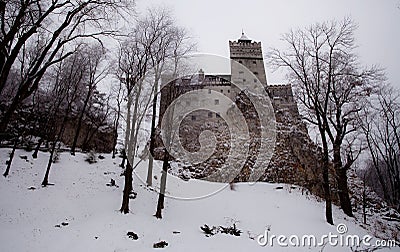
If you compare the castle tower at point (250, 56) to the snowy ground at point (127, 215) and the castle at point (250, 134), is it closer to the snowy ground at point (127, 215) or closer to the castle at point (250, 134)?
the castle at point (250, 134)

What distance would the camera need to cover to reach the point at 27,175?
1419 cm

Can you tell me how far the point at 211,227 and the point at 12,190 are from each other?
1032 cm

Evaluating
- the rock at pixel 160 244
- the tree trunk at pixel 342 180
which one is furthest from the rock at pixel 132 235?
the tree trunk at pixel 342 180

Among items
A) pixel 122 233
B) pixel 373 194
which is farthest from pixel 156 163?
pixel 373 194

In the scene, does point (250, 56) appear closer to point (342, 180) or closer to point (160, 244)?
point (342, 180)

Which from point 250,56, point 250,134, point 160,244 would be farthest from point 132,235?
point 250,56

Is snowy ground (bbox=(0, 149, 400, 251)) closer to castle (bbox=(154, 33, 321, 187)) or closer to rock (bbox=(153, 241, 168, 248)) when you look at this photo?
rock (bbox=(153, 241, 168, 248))

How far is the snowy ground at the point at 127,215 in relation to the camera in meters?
8.79

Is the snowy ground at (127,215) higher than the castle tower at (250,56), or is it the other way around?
the castle tower at (250,56)

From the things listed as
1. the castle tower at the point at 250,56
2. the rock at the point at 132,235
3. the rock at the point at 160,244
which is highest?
the castle tower at the point at 250,56

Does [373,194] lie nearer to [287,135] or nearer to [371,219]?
[371,219]

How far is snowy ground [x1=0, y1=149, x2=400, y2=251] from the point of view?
28.8ft

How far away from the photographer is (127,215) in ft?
36.7

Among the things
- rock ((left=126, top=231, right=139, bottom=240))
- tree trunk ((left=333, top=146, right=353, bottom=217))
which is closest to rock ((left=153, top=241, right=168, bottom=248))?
rock ((left=126, top=231, right=139, bottom=240))
